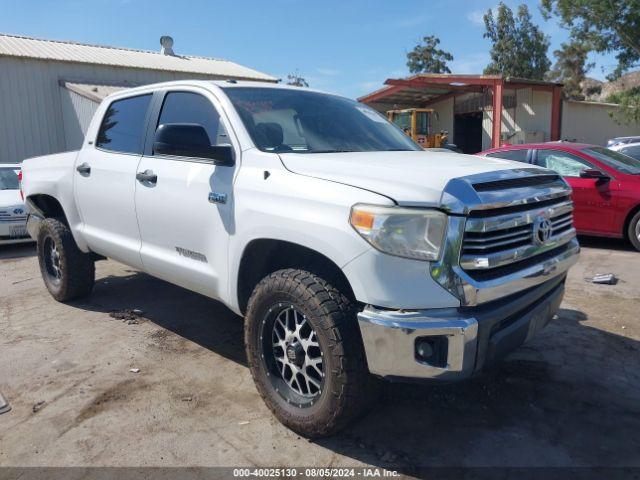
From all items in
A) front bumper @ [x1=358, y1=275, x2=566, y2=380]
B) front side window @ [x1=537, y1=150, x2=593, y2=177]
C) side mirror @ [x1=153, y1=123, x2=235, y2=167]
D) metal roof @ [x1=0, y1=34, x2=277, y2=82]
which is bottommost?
front bumper @ [x1=358, y1=275, x2=566, y2=380]

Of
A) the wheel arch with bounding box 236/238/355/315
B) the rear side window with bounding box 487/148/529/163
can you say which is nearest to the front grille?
the wheel arch with bounding box 236/238/355/315

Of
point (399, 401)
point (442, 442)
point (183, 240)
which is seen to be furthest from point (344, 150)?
point (442, 442)

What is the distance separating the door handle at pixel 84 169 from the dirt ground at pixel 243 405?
4.52ft

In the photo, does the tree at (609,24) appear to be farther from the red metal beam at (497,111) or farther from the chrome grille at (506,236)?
the chrome grille at (506,236)

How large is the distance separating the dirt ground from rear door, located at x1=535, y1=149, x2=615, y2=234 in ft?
9.68

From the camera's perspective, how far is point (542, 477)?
2594 millimetres

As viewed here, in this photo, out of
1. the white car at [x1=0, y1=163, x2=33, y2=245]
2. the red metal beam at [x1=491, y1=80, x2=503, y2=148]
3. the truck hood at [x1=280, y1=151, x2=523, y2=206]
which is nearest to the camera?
the truck hood at [x1=280, y1=151, x2=523, y2=206]

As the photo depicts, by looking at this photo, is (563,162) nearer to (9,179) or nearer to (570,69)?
(9,179)

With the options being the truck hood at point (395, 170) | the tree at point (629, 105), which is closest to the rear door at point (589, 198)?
the truck hood at point (395, 170)

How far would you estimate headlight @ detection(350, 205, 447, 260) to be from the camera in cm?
244

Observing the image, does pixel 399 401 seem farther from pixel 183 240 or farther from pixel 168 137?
pixel 168 137

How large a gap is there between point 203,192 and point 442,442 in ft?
6.75

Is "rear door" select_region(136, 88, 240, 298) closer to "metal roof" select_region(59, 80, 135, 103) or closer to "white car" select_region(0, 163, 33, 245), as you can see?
Answer: "white car" select_region(0, 163, 33, 245)

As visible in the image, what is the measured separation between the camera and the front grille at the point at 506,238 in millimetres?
2498
